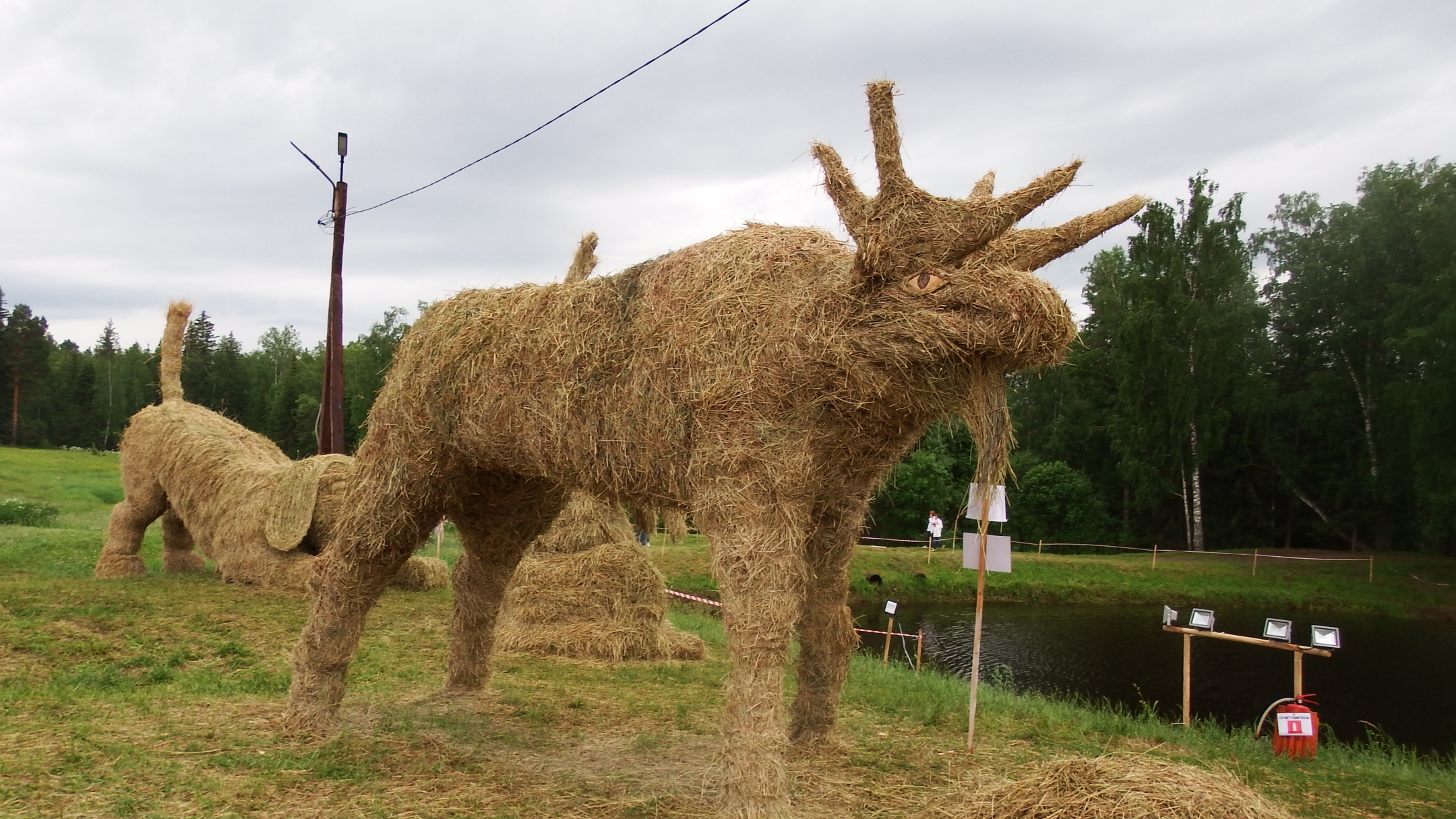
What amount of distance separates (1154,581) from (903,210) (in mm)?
21565

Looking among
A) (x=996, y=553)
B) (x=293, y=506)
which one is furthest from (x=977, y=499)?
(x=293, y=506)

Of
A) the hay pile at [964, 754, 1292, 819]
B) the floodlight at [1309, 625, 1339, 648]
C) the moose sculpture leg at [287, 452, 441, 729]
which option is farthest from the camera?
the floodlight at [1309, 625, 1339, 648]

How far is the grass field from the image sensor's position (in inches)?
182

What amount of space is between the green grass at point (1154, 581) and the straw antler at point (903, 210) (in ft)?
53.4

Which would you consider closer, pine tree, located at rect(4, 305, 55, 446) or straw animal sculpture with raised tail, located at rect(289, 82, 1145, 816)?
straw animal sculpture with raised tail, located at rect(289, 82, 1145, 816)

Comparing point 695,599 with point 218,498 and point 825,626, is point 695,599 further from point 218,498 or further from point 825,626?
point 825,626

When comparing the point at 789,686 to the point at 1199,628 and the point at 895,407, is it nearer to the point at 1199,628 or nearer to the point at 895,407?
the point at 1199,628

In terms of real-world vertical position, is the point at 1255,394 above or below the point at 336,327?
above

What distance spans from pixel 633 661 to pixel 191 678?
368cm

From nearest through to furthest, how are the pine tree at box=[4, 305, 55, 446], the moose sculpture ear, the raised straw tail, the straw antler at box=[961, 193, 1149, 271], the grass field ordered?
the straw antler at box=[961, 193, 1149, 271]
the grass field
the moose sculpture ear
the raised straw tail
the pine tree at box=[4, 305, 55, 446]

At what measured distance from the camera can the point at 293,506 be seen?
419 inches

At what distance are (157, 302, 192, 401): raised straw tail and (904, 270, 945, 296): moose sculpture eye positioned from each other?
35.6ft

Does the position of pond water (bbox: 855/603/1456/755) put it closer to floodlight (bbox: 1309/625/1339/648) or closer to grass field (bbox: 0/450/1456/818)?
floodlight (bbox: 1309/625/1339/648)

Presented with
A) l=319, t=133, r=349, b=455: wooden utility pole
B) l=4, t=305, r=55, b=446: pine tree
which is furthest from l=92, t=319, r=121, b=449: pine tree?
l=319, t=133, r=349, b=455: wooden utility pole
